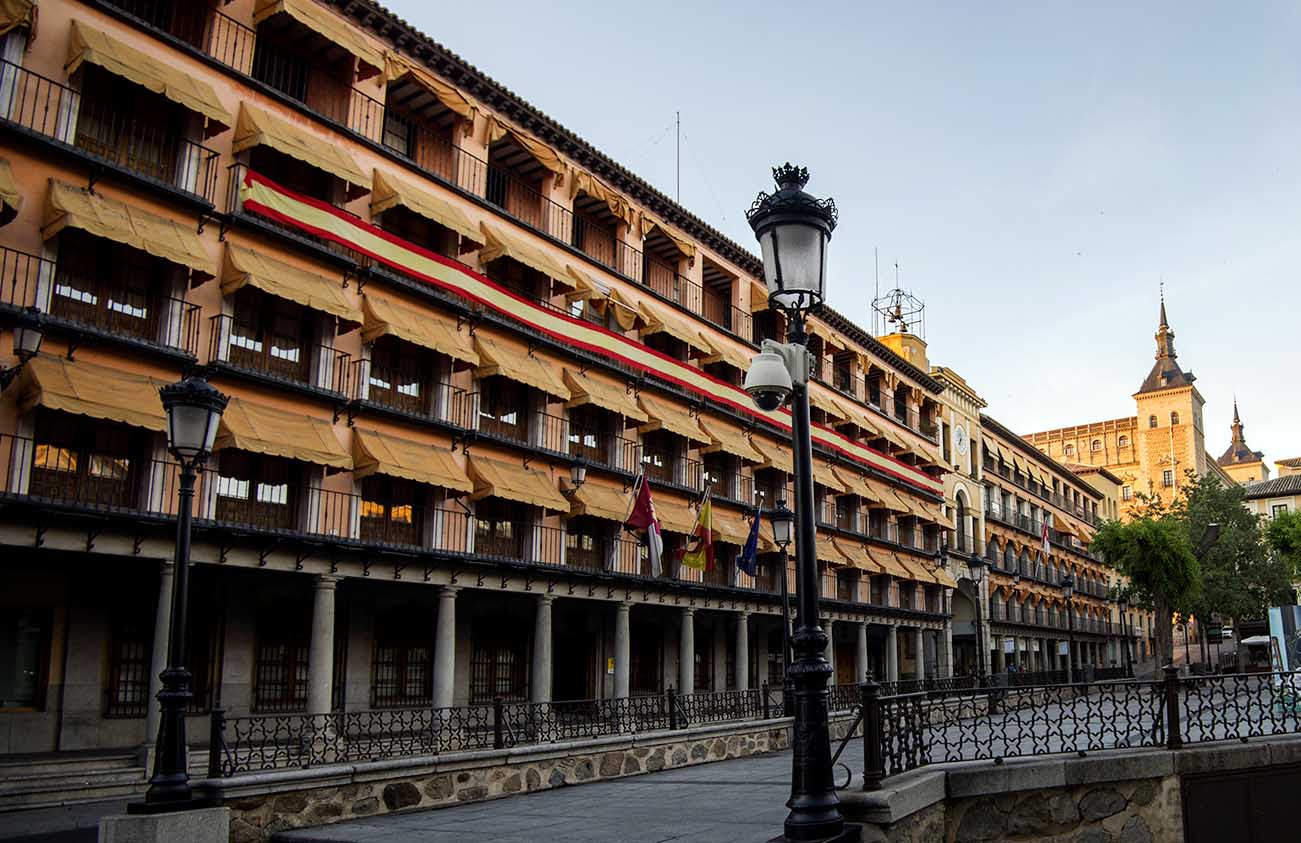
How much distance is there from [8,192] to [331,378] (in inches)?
296

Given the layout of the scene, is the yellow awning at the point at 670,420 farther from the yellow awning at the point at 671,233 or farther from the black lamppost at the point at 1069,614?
the black lamppost at the point at 1069,614

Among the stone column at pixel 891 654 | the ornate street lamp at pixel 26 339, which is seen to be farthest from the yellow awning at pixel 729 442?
the ornate street lamp at pixel 26 339

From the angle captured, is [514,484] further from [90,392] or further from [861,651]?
[861,651]

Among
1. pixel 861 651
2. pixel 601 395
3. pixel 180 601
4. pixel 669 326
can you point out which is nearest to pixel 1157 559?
pixel 861 651

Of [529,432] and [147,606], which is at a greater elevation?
[529,432]

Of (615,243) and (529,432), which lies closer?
(529,432)

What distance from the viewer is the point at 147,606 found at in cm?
1964

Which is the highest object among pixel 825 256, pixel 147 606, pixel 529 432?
pixel 529 432

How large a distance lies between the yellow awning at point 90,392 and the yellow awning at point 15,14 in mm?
5396

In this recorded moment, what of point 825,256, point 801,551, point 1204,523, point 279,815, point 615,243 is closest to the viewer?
point 801,551

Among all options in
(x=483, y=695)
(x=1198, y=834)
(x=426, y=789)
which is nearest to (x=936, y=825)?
(x=1198, y=834)

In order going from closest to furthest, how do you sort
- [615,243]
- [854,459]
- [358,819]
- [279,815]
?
[279,815] → [358,819] → [615,243] → [854,459]

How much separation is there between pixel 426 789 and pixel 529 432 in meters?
14.3

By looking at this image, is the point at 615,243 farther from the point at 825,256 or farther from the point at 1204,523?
the point at 1204,523
